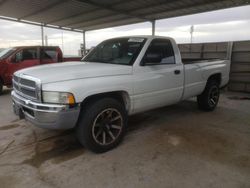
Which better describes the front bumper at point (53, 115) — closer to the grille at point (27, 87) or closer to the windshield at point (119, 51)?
the grille at point (27, 87)

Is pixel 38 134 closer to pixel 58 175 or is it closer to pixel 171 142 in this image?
pixel 58 175

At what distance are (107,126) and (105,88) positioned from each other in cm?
64

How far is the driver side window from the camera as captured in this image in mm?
3450

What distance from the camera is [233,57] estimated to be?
27.4 ft

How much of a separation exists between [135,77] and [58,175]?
1817 mm

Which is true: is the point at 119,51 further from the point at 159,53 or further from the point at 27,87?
the point at 27,87

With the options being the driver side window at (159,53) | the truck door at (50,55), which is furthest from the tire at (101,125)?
the truck door at (50,55)

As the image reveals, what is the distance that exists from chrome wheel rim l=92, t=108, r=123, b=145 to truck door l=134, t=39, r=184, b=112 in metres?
0.44

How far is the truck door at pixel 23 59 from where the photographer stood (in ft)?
25.3

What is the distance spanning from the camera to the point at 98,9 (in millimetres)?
11695

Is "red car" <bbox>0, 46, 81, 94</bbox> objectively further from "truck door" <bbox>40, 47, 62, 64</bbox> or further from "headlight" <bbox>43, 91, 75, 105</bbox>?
"headlight" <bbox>43, 91, 75, 105</bbox>

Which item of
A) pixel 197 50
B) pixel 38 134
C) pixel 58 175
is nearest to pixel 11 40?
pixel 197 50

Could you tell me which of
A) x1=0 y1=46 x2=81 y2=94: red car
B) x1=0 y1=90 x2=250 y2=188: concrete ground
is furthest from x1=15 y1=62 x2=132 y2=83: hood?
x1=0 y1=46 x2=81 y2=94: red car

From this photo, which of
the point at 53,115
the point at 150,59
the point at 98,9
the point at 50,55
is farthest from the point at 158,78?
the point at 98,9
